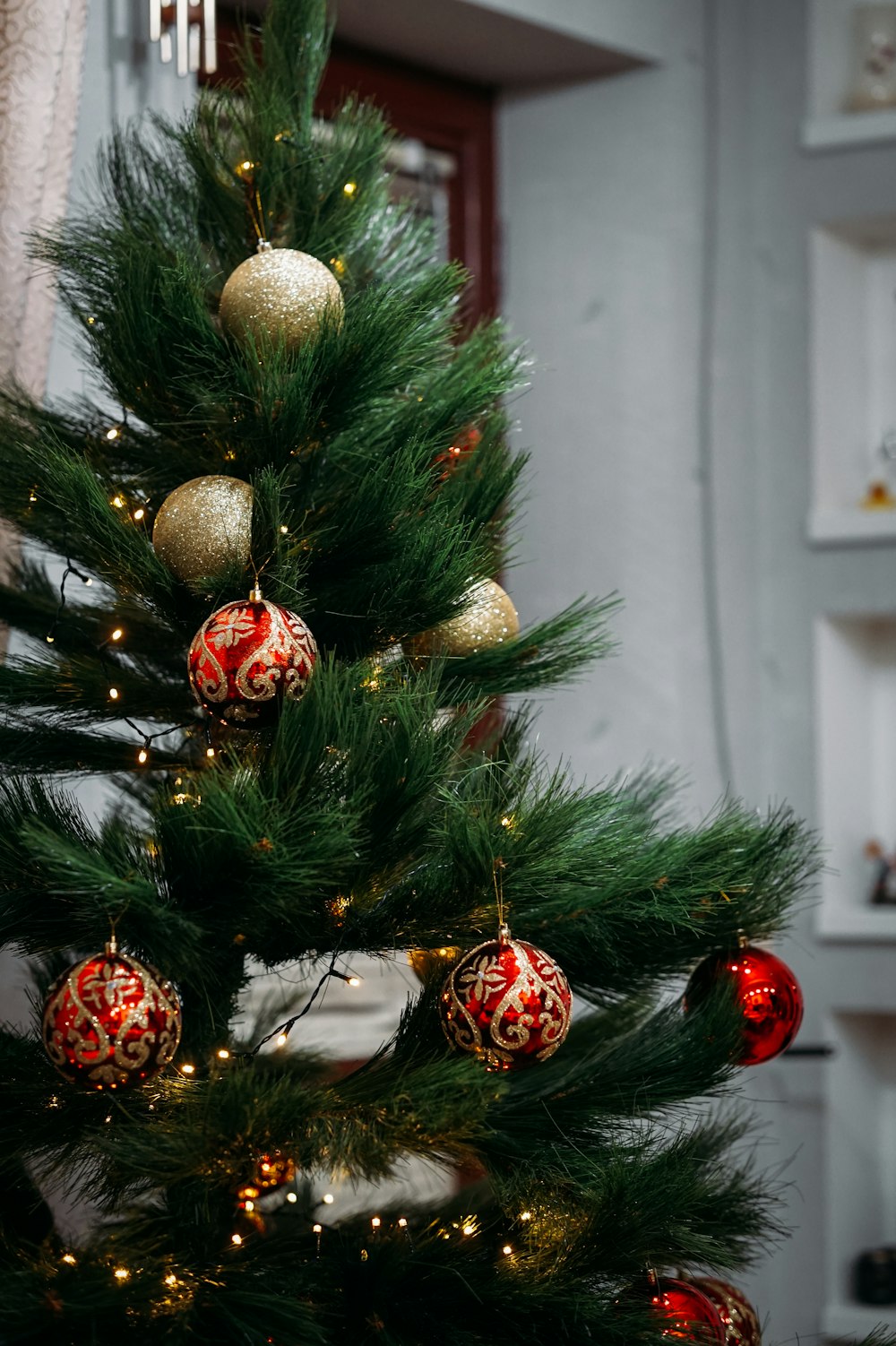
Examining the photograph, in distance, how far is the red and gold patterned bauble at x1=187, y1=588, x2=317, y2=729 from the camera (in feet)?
2.59

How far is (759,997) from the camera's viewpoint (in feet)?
3.12

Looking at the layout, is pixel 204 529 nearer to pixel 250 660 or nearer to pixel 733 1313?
pixel 250 660

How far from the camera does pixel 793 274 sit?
2002 mm

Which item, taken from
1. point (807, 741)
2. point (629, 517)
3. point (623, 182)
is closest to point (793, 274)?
point (623, 182)

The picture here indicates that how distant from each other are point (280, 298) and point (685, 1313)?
61 centimetres

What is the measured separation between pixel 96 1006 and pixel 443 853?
0.67 ft

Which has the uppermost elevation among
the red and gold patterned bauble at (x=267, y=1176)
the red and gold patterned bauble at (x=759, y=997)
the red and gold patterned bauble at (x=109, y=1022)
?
the red and gold patterned bauble at (x=109, y=1022)

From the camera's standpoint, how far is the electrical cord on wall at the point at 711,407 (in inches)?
79.0

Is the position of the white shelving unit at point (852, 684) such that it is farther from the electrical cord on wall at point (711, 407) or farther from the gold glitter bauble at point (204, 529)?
the gold glitter bauble at point (204, 529)

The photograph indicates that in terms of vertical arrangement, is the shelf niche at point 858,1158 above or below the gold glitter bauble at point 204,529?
below

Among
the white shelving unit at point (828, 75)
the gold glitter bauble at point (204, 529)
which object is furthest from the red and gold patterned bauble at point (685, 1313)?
the white shelving unit at point (828, 75)

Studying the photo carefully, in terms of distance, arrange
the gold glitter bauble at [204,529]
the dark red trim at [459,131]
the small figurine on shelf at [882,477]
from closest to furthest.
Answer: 1. the gold glitter bauble at [204,529]
2. the dark red trim at [459,131]
3. the small figurine on shelf at [882,477]

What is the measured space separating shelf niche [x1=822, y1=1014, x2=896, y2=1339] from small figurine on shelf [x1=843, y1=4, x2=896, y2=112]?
116cm

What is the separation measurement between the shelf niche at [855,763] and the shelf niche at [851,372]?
0.43ft
